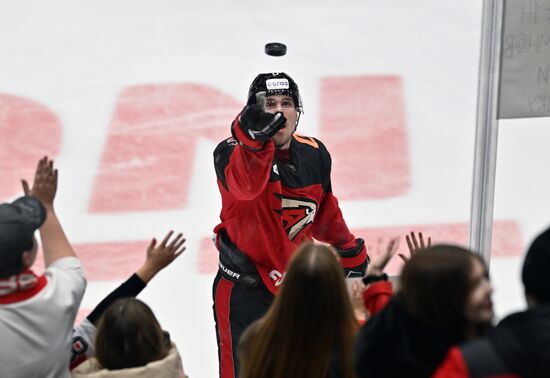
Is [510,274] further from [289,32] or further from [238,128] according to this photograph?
[289,32]

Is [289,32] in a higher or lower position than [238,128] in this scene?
lower

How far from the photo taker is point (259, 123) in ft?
7.60

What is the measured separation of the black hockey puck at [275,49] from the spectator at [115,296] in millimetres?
2550

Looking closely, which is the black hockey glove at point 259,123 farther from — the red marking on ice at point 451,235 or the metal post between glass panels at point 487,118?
the red marking on ice at point 451,235

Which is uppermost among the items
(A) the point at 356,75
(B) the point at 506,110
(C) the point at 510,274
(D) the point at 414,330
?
Result: (D) the point at 414,330

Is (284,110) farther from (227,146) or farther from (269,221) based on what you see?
(269,221)

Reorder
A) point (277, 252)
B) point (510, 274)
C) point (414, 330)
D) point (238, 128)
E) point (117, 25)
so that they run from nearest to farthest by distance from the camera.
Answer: point (414, 330), point (238, 128), point (277, 252), point (510, 274), point (117, 25)

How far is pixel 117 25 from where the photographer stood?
512cm

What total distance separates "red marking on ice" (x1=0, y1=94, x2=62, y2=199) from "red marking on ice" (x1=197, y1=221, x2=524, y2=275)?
1.04 metres

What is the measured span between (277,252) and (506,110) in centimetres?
94

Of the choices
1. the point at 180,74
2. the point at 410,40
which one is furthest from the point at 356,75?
the point at 180,74

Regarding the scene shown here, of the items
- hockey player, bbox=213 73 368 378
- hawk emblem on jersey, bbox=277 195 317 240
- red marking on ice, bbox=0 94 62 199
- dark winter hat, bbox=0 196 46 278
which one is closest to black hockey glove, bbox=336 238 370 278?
hockey player, bbox=213 73 368 378

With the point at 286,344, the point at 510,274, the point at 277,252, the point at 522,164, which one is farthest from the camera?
the point at 522,164

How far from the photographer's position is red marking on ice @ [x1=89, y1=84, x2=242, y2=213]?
3.99 metres
